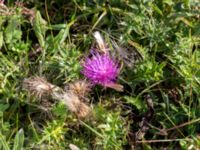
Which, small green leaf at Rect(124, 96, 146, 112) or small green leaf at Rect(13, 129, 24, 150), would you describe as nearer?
small green leaf at Rect(13, 129, 24, 150)

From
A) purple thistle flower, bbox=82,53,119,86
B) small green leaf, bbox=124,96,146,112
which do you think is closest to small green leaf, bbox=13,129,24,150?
purple thistle flower, bbox=82,53,119,86

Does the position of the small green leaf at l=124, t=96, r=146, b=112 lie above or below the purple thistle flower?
below

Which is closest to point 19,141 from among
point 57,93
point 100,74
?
point 57,93

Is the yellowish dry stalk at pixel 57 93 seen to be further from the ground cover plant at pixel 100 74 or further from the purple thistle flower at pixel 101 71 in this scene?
the purple thistle flower at pixel 101 71

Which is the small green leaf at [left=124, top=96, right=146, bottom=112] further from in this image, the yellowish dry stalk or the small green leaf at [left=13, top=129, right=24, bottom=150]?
the small green leaf at [left=13, top=129, right=24, bottom=150]

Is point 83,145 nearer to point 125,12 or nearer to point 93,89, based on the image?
point 93,89

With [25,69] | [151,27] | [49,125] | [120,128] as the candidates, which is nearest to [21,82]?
[25,69]

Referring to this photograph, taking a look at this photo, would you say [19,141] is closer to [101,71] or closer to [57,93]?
[57,93]

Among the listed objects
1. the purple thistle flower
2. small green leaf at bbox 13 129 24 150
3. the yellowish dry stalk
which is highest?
the purple thistle flower
